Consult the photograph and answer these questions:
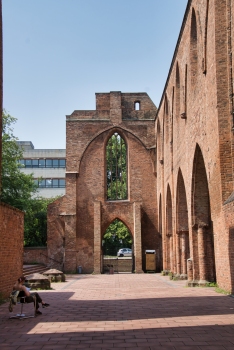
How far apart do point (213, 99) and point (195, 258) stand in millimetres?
5838

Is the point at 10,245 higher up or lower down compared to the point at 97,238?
lower down

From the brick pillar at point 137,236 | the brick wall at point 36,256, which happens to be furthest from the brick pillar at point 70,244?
the brick pillar at point 137,236

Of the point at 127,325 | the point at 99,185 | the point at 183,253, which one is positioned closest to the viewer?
the point at 127,325

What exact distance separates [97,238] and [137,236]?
2409mm

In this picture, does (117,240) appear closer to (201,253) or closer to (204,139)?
(201,253)

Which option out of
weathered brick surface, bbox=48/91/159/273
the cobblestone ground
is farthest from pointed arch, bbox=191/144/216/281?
weathered brick surface, bbox=48/91/159/273

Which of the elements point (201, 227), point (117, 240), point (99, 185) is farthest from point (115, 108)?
point (117, 240)

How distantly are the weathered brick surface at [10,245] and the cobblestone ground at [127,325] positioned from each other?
108 centimetres

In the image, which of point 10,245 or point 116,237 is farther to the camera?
point 116,237

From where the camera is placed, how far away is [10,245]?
1228 centimetres

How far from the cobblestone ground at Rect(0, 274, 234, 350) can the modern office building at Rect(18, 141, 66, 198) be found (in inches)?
1905

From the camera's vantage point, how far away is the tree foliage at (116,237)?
43.9 meters

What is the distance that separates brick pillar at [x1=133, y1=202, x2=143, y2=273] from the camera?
2692cm

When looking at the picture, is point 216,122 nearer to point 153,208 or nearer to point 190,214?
point 190,214
